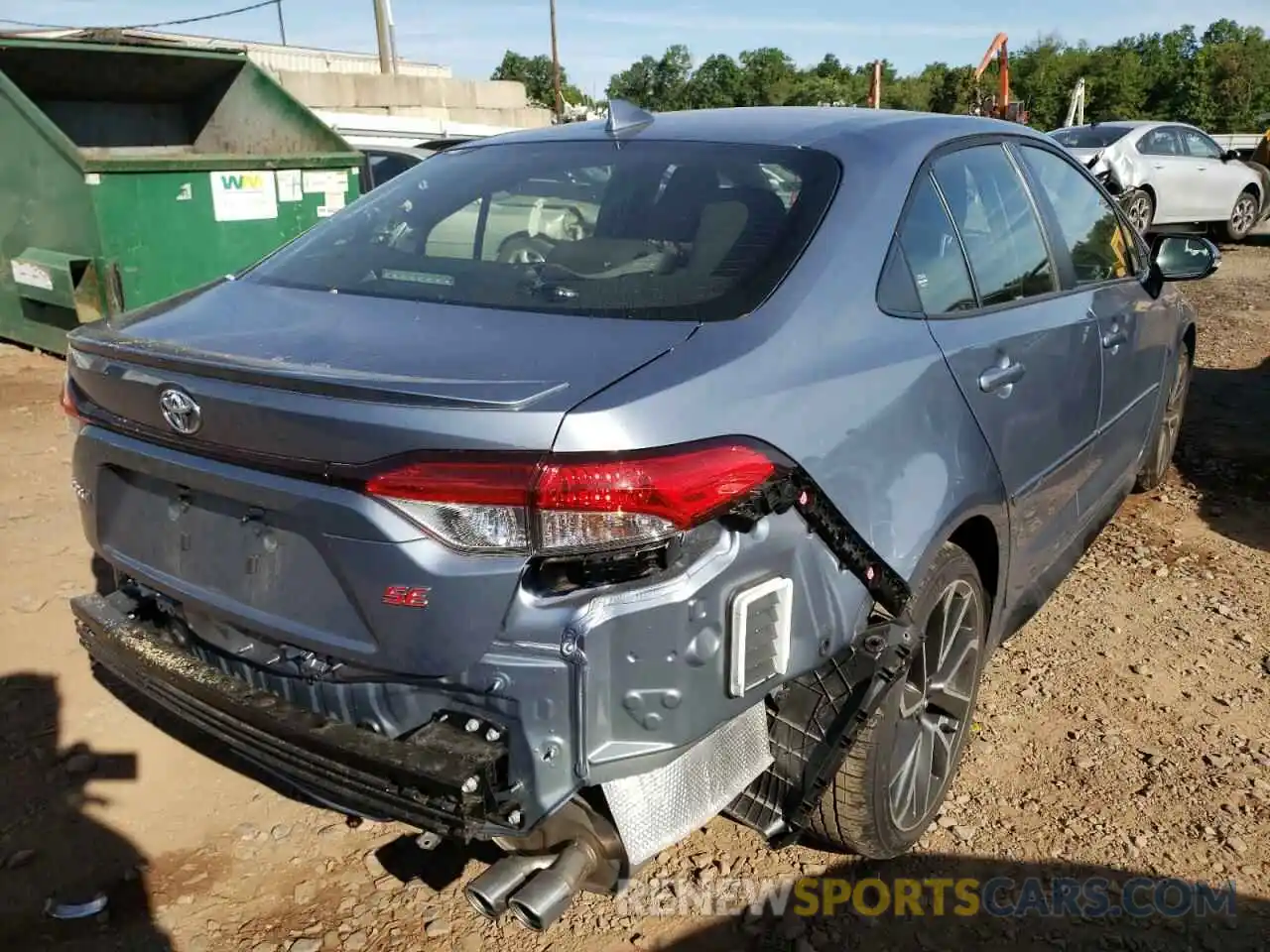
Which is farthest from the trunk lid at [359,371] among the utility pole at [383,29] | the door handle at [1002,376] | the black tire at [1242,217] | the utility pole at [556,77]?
the utility pole at [556,77]

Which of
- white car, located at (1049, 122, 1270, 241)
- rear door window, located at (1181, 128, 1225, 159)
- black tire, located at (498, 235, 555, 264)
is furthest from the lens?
rear door window, located at (1181, 128, 1225, 159)

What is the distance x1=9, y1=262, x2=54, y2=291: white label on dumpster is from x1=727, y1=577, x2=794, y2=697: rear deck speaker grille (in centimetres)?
628

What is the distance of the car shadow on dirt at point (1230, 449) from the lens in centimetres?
473

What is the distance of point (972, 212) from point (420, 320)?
154cm

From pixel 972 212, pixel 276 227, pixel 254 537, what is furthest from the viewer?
pixel 276 227

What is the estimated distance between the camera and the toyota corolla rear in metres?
1.71

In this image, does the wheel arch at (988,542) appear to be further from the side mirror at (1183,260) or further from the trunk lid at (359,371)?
the side mirror at (1183,260)

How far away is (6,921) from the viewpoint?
2.42 m

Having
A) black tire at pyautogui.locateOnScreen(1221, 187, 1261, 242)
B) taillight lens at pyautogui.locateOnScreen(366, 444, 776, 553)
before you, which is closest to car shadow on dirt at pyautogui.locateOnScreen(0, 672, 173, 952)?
taillight lens at pyautogui.locateOnScreen(366, 444, 776, 553)

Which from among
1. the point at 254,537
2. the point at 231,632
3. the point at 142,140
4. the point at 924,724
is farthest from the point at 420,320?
the point at 142,140

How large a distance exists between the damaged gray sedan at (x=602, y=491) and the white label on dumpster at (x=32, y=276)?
4714 mm

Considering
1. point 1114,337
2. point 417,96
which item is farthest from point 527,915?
point 417,96

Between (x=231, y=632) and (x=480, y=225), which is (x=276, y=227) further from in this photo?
(x=231, y=632)

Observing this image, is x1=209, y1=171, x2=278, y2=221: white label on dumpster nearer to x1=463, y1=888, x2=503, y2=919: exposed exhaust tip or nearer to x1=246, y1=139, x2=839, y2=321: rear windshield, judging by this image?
x1=246, y1=139, x2=839, y2=321: rear windshield
